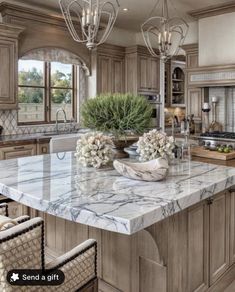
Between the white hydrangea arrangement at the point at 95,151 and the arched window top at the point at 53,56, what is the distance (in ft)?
11.7

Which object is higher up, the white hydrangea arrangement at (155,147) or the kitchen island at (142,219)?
the white hydrangea arrangement at (155,147)

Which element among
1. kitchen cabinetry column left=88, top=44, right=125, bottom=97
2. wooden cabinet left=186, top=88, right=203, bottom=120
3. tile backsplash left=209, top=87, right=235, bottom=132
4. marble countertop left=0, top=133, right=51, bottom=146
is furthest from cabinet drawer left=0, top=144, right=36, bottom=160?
tile backsplash left=209, top=87, right=235, bottom=132

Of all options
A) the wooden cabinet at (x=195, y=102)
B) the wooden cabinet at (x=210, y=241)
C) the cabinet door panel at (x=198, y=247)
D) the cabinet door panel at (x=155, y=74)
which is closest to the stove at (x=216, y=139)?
the wooden cabinet at (x=195, y=102)

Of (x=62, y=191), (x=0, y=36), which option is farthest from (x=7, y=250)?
(x=0, y=36)

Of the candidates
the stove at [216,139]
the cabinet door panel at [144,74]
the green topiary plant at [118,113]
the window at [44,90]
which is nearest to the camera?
the green topiary plant at [118,113]

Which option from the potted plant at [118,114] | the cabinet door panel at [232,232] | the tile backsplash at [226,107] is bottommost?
the cabinet door panel at [232,232]

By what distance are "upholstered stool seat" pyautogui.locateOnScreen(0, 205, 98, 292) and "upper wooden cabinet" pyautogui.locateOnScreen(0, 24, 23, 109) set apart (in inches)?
147

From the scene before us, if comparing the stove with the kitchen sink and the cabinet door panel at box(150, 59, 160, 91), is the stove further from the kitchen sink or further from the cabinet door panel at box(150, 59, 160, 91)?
the kitchen sink

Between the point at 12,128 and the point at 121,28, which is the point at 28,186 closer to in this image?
the point at 12,128

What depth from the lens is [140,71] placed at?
6.79 meters

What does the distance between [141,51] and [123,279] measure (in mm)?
5596

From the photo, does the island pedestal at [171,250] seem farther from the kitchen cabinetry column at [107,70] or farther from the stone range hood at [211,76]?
the kitchen cabinetry column at [107,70]

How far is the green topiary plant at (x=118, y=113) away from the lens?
8.12 feet

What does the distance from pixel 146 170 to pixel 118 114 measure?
0.67 meters
